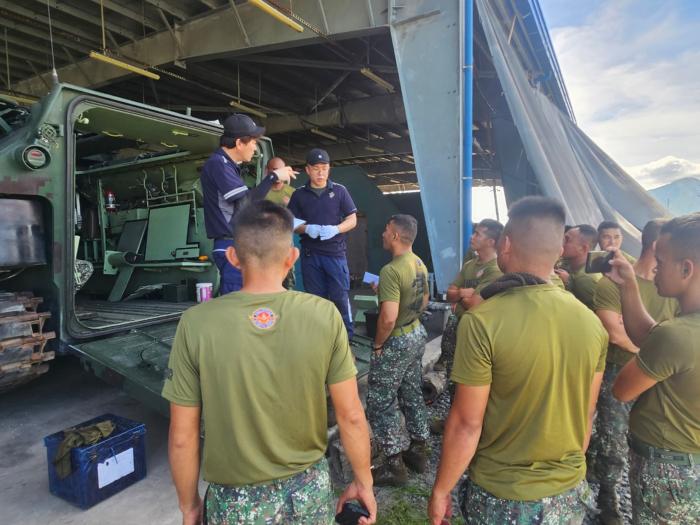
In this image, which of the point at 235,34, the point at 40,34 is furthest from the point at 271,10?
the point at 40,34

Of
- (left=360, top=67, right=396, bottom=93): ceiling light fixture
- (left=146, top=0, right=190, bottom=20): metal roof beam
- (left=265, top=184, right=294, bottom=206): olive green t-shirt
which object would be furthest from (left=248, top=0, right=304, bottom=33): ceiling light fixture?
(left=360, top=67, right=396, bottom=93): ceiling light fixture

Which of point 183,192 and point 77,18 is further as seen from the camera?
point 77,18

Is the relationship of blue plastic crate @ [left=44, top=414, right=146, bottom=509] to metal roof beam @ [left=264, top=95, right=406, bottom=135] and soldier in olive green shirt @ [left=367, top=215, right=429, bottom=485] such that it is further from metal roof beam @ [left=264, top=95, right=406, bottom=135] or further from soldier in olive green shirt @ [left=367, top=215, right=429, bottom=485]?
metal roof beam @ [left=264, top=95, right=406, bottom=135]

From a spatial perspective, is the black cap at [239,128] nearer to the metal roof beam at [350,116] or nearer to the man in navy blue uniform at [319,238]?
the man in navy blue uniform at [319,238]

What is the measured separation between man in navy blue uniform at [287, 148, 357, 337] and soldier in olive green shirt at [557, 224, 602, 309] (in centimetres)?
174

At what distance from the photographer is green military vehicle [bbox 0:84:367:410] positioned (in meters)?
3.12

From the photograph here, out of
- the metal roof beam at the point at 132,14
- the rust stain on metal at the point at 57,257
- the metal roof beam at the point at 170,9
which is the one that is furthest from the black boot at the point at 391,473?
the metal roof beam at the point at 170,9

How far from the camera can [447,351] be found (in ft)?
14.0

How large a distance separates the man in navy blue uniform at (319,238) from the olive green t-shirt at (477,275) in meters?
1.03

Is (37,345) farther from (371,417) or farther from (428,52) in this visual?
(428,52)

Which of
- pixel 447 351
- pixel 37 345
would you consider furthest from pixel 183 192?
pixel 447 351

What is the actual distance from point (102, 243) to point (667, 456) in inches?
266

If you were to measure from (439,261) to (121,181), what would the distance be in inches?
184

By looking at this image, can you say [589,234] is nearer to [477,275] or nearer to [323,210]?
[477,275]
